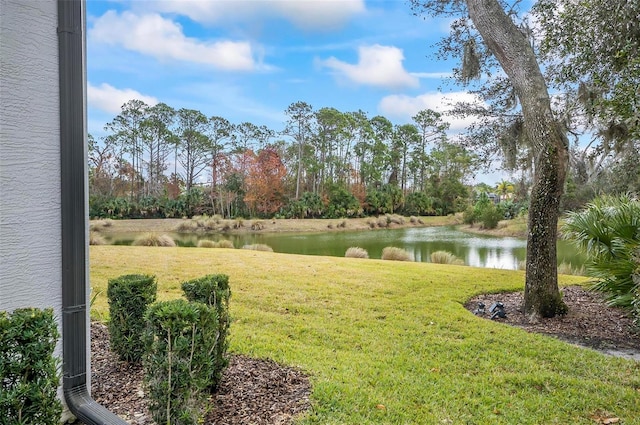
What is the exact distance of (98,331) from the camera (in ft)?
7.27

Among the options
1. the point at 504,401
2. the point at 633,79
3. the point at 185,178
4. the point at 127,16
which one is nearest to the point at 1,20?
the point at 127,16

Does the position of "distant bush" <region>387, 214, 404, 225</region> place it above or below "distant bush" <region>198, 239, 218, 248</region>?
above

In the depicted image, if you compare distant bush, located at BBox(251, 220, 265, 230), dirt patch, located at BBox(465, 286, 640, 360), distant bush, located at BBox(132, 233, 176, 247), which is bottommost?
dirt patch, located at BBox(465, 286, 640, 360)

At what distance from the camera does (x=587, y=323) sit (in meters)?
2.75

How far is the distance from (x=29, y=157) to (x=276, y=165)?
5501 millimetres

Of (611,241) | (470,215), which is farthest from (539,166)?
(470,215)

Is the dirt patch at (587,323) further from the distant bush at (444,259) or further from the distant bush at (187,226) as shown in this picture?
the distant bush at (187,226)

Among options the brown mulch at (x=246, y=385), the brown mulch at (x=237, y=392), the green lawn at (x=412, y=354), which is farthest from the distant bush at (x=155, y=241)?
the brown mulch at (x=237, y=392)

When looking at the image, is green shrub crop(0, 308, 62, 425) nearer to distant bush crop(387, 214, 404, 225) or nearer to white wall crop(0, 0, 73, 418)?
white wall crop(0, 0, 73, 418)

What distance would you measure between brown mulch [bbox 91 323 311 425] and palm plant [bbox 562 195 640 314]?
2.50 metres

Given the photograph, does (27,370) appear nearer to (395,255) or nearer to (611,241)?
(611,241)

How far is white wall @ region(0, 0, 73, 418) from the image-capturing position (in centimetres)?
125

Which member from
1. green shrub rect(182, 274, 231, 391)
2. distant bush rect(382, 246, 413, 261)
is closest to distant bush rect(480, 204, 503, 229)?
distant bush rect(382, 246, 413, 261)

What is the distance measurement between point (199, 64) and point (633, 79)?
347 centimetres
